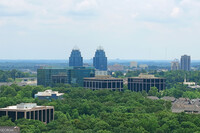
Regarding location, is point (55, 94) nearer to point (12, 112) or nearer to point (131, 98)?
point (131, 98)

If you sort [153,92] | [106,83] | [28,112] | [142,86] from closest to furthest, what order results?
[28,112]
[153,92]
[106,83]
[142,86]

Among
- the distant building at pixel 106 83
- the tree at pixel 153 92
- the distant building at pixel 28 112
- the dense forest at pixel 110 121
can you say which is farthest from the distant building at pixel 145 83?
the distant building at pixel 28 112

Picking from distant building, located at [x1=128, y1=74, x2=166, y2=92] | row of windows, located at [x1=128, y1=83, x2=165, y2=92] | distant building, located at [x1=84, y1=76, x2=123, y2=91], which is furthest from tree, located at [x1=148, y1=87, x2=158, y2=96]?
distant building, located at [x1=84, y1=76, x2=123, y2=91]

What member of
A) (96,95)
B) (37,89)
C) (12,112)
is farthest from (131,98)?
(12,112)

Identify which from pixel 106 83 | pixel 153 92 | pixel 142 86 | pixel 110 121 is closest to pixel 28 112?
pixel 110 121

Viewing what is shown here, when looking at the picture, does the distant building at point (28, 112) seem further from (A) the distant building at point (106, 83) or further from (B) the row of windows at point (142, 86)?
(B) the row of windows at point (142, 86)

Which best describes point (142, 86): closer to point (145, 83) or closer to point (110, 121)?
point (145, 83)
